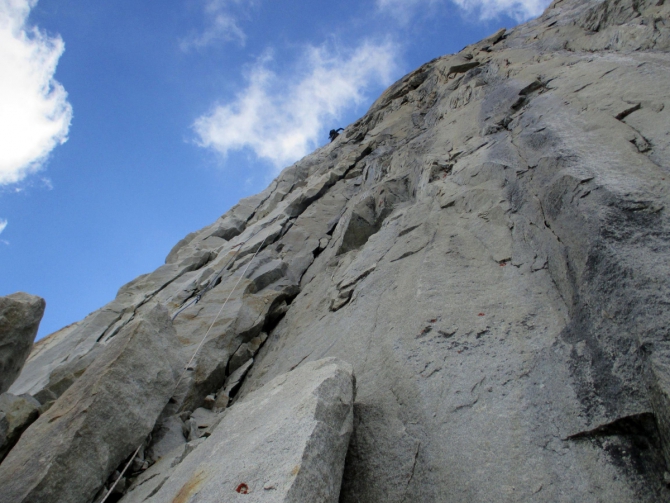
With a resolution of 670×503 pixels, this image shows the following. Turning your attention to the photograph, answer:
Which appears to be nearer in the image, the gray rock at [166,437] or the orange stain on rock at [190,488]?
the orange stain on rock at [190,488]

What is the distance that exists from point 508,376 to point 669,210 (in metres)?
2.35

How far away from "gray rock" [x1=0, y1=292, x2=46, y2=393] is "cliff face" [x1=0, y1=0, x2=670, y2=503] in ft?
2.74

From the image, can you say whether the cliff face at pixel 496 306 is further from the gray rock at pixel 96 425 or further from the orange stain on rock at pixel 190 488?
the orange stain on rock at pixel 190 488

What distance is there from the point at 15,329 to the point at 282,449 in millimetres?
4680

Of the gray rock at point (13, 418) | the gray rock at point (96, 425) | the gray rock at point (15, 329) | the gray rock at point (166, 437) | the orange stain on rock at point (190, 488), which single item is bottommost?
the orange stain on rock at point (190, 488)

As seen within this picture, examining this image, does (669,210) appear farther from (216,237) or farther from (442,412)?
(216,237)

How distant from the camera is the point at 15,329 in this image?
600 cm

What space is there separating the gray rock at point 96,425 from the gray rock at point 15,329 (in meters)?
0.83

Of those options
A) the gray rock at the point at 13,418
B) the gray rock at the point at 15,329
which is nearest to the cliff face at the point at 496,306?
the gray rock at the point at 13,418

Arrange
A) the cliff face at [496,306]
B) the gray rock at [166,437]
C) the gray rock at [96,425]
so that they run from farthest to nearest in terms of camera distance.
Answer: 1. the gray rock at [166,437]
2. the gray rock at [96,425]
3. the cliff face at [496,306]

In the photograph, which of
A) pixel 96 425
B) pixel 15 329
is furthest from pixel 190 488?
pixel 15 329

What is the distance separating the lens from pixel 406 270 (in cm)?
711

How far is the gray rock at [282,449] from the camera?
3.41 metres

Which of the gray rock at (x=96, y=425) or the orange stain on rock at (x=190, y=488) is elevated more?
the gray rock at (x=96, y=425)
